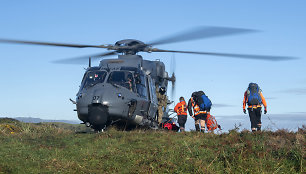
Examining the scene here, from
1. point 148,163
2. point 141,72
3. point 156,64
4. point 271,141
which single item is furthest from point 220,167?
point 156,64

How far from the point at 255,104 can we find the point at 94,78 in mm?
6535

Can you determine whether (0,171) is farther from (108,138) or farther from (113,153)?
(108,138)

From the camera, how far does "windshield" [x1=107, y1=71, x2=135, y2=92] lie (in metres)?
14.4

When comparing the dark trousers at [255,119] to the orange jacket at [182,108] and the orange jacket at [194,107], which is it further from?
the orange jacket at [182,108]

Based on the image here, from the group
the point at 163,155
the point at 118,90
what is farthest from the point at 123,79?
the point at 163,155

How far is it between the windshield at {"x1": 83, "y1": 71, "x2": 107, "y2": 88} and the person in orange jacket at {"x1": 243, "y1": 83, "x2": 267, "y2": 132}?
5.97 m

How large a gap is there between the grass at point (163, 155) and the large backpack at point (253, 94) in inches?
164

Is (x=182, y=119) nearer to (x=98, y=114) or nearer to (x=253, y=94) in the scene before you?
(x=253, y=94)

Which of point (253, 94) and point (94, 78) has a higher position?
point (94, 78)

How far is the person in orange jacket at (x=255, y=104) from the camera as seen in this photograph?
14539 mm

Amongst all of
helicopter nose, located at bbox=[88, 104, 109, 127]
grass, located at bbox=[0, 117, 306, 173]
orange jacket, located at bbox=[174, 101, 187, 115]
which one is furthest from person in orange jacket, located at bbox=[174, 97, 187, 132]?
grass, located at bbox=[0, 117, 306, 173]

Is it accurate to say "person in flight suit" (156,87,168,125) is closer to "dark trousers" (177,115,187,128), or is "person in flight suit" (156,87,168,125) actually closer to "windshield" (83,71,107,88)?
"dark trousers" (177,115,187,128)

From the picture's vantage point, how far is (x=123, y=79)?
14.6 meters

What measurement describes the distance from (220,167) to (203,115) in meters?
8.18
